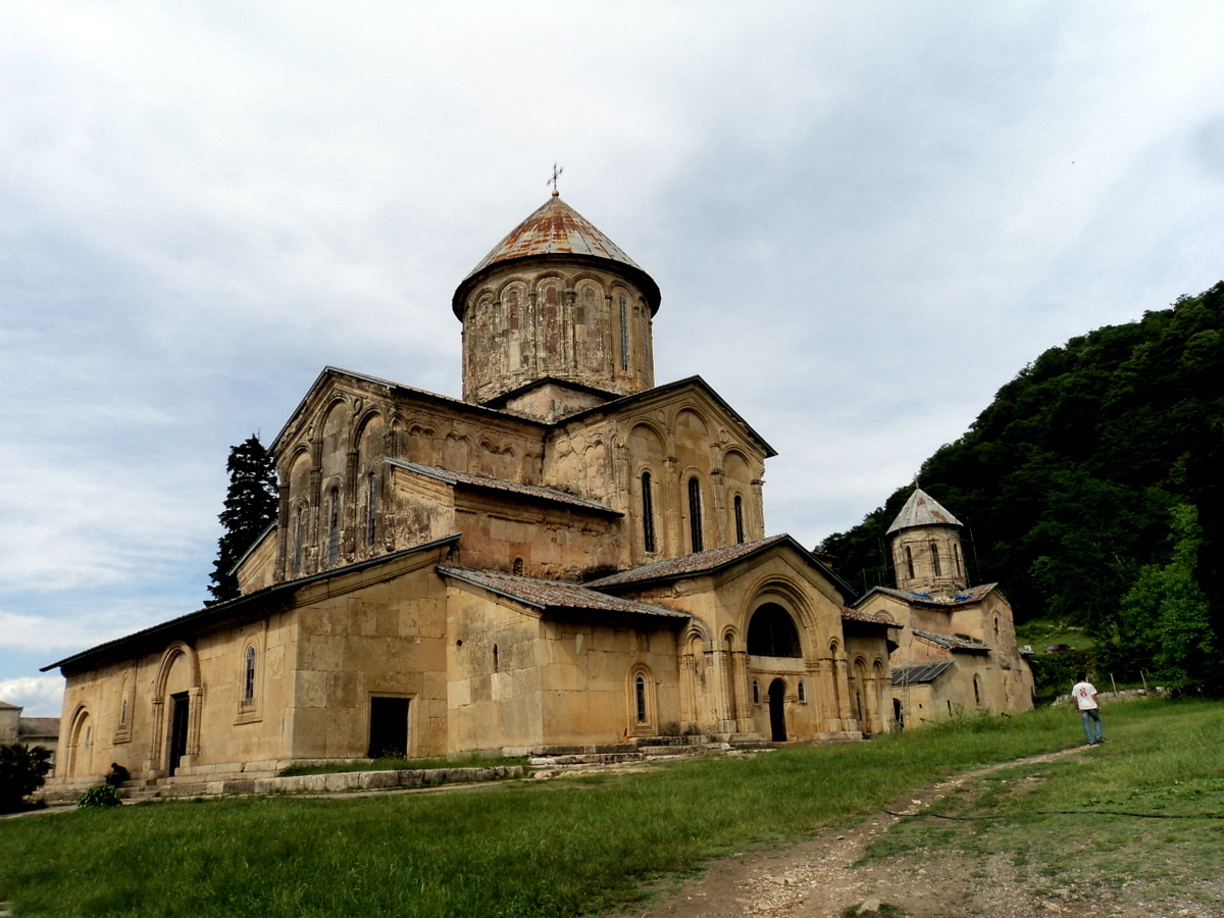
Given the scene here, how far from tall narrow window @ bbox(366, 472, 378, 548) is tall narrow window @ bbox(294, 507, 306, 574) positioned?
264 centimetres

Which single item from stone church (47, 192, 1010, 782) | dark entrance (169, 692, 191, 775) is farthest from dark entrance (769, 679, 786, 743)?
dark entrance (169, 692, 191, 775)

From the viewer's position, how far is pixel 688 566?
18.8 metres

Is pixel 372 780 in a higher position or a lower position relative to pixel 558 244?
lower

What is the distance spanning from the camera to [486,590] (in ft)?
55.8

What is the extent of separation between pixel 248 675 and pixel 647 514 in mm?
9895

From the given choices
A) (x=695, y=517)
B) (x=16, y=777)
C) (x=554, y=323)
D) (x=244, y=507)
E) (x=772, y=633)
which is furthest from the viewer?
(x=244, y=507)

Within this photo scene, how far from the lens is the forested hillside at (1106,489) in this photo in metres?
25.6

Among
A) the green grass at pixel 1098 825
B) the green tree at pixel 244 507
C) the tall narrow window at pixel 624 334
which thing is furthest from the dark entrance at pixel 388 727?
the green tree at pixel 244 507

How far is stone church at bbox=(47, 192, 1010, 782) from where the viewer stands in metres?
16.1

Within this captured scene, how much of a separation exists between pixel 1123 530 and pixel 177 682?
41.0 meters

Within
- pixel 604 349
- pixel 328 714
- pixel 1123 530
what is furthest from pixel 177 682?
pixel 1123 530

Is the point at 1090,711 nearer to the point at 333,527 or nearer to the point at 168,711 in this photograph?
the point at 333,527

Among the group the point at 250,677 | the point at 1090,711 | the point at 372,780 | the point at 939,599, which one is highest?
the point at 939,599

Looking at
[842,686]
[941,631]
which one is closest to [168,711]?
[842,686]
